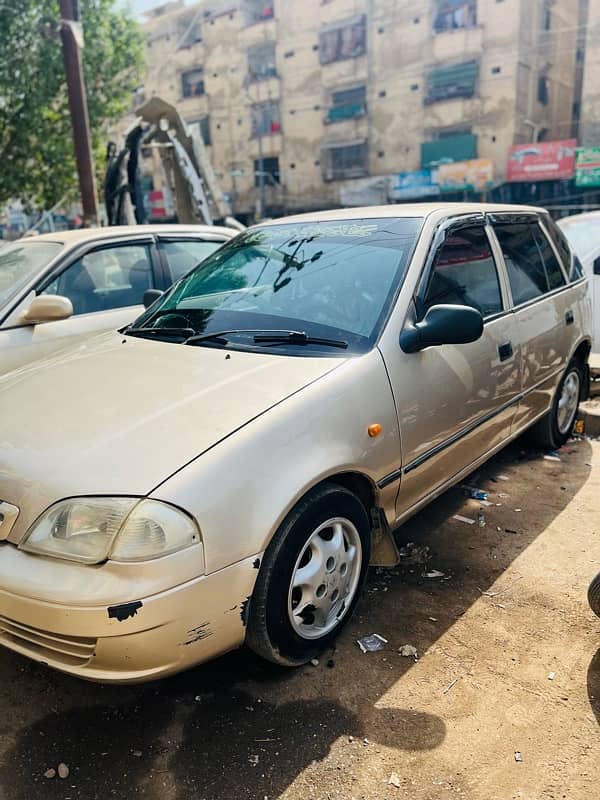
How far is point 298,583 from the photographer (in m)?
2.35

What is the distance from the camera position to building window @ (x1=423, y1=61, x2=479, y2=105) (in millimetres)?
28688

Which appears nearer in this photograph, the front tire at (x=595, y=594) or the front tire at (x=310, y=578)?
the front tire at (x=310, y=578)

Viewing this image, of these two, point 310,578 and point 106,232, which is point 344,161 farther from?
point 310,578

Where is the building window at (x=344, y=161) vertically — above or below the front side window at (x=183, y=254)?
above

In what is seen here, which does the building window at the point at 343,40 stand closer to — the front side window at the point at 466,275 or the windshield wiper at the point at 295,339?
the front side window at the point at 466,275

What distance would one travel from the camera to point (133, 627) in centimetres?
191

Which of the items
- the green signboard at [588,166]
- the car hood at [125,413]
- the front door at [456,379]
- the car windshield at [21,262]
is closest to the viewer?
the car hood at [125,413]

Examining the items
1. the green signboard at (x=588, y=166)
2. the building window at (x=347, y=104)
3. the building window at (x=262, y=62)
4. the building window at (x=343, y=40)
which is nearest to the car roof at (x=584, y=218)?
the green signboard at (x=588, y=166)

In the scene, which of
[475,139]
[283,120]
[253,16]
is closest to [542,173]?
[475,139]

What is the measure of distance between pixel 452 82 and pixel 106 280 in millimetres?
29576

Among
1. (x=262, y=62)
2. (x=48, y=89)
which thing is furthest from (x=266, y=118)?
(x=48, y=89)

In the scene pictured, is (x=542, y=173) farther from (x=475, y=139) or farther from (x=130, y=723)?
(x=130, y=723)

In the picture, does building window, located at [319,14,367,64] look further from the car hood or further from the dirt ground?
the dirt ground

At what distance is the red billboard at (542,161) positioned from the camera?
87.0 ft
